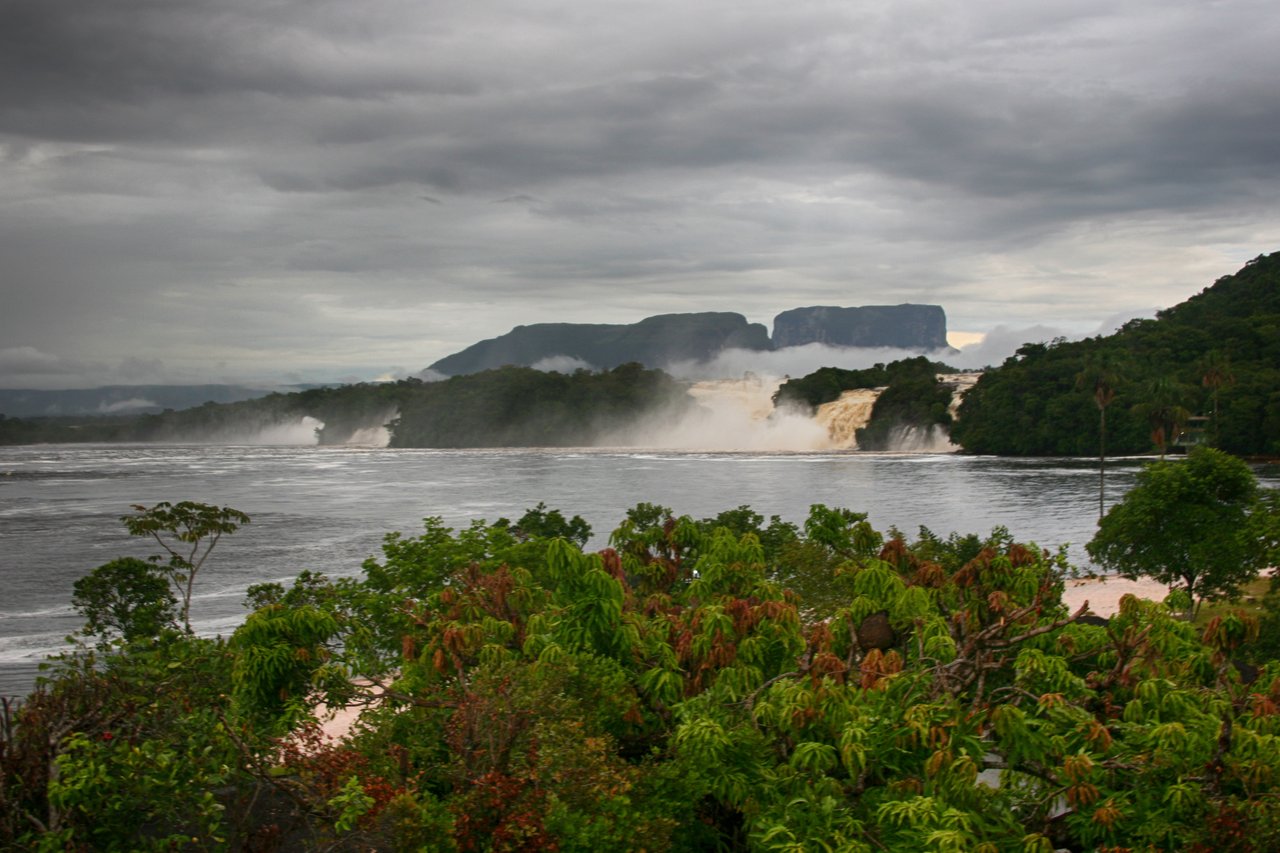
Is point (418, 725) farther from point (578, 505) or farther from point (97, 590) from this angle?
point (578, 505)

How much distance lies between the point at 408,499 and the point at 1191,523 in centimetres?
Result: 5766

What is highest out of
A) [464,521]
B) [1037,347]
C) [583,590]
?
[1037,347]

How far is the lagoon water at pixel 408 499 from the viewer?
45.3m

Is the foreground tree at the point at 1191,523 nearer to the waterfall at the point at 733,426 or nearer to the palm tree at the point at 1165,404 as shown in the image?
the palm tree at the point at 1165,404

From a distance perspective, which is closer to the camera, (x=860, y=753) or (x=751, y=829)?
(x=860, y=753)

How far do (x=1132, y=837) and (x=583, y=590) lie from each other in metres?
5.09

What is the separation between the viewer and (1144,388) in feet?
335

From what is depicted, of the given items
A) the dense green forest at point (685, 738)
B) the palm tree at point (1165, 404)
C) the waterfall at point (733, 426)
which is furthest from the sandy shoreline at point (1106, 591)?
the waterfall at point (733, 426)

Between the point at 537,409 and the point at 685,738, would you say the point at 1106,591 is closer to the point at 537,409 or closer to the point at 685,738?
the point at 685,738

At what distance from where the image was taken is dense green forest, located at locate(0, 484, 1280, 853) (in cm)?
795

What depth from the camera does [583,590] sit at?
10602 mm

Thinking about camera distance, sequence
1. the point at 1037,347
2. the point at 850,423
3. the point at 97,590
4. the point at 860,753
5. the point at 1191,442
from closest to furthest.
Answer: the point at 860,753, the point at 97,590, the point at 1191,442, the point at 1037,347, the point at 850,423

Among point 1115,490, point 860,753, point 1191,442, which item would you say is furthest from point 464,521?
point 1191,442

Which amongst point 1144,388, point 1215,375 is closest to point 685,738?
point 1215,375
